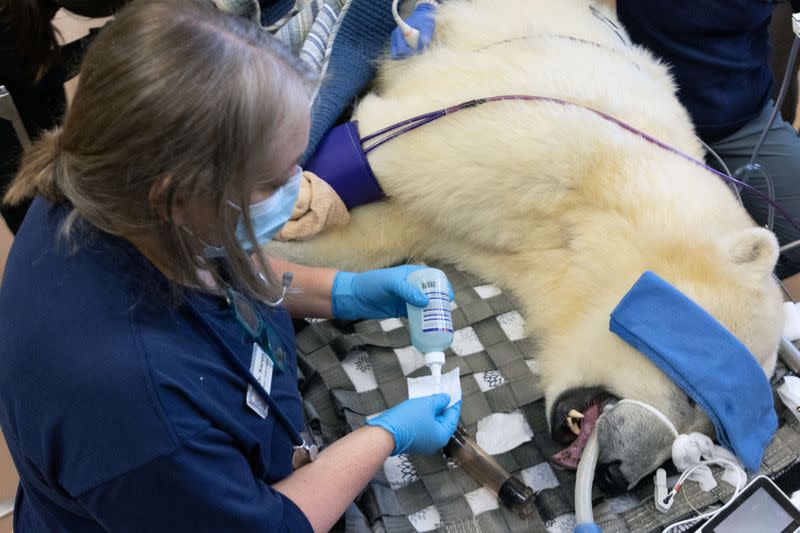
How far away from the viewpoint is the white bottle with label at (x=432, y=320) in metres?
1.19

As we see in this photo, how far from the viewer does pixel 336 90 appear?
1.58 m

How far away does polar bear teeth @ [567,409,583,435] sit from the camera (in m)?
1.19

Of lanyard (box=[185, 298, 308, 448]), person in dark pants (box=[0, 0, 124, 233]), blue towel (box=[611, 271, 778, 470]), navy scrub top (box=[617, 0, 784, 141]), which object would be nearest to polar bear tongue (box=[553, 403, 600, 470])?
blue towel (box=[611, 271, 778, 470])

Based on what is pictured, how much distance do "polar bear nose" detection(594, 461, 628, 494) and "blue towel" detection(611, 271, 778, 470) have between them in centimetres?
18

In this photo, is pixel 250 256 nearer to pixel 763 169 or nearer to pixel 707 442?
pixel 707 442

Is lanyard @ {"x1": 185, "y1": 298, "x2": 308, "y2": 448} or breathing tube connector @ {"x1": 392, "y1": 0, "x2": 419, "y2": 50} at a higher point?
breathing tube connector @ {"x1": 392, "y1": 0, "x2": 419, "y2": 50}

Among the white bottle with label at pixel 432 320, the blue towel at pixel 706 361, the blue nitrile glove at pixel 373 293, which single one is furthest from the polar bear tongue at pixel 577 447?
the blue nitrile glove at pixel 373 293

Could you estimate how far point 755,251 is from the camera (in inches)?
45.6

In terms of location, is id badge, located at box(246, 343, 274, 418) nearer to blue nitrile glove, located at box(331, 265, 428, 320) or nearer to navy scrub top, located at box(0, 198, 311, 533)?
navy scrub top, located at box(0, 198, 311, 533)

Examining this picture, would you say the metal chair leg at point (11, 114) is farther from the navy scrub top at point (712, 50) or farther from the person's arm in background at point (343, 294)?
the navy scrub top at point (712, 50)

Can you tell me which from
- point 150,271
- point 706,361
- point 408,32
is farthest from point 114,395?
point 408,32

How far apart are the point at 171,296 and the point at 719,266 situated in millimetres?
962

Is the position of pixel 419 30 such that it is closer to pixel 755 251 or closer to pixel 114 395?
pixel 755 251

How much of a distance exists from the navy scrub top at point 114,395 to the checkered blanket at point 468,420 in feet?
1.18
